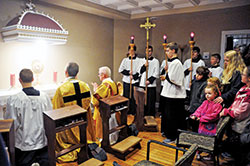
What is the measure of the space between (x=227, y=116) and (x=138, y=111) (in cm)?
220

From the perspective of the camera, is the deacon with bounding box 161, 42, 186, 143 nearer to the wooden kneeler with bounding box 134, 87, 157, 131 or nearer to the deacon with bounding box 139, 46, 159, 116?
the wooden kneeler with bounding box 134, 87, 157, 131

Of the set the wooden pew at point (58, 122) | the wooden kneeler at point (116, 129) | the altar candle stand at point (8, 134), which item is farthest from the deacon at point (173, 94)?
the altar candle stand at point (8, 134)

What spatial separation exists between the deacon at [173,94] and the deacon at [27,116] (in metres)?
2.32

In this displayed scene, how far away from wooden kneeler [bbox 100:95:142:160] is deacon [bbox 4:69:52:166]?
0.94 metres

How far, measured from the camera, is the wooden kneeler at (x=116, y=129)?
3521 mm

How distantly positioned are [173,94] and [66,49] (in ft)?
11.2

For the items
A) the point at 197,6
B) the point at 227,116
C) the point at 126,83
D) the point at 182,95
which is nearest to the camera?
the point at 227,116

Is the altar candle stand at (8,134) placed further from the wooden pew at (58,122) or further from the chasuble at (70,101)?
the chasuble at (70,101)

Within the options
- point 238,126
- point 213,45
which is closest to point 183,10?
point 213,45

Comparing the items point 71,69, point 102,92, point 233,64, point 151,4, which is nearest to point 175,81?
point 233,64

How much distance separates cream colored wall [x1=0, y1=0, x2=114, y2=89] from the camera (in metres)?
4.64

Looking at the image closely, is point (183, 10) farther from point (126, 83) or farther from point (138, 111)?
point (138, 111)

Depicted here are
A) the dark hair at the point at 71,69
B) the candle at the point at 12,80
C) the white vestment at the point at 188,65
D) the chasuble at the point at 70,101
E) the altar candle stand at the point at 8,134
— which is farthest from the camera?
the white vestment at the point at 188,65

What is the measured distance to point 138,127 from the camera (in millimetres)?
4938
